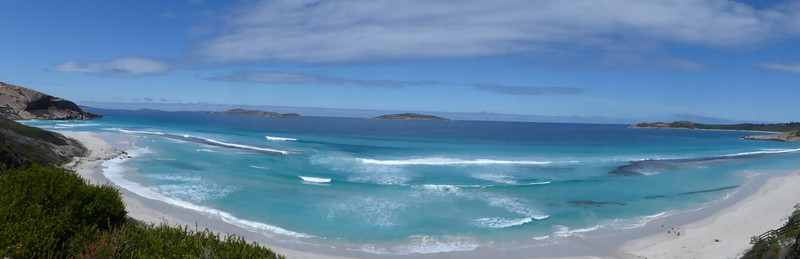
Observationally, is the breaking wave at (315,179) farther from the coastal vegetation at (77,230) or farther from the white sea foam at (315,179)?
the coastal vegetation at (77,230)

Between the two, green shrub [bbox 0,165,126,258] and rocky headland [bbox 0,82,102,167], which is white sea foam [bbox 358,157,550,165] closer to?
rocky headland [bbox 0,82,102,167]

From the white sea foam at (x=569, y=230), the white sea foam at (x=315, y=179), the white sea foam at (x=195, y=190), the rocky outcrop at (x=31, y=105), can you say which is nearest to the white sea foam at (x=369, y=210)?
the white sea foam at (x=315, y=179)

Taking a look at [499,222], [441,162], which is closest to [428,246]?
[499,222]

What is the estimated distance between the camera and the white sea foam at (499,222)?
718 inches

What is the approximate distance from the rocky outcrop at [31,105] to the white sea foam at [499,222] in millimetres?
88399

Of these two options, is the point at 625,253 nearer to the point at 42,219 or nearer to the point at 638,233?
the point at 638,233

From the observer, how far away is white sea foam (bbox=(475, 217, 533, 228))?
59.8 feet

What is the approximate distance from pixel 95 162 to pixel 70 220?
30.1 metres

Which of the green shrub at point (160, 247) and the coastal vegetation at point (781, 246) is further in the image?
the coastal vegetation at point (781, 246)

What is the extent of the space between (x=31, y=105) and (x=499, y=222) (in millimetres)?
99904

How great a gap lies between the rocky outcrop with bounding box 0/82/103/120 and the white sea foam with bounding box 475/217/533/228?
88.4 metres

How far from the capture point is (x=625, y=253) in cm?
1487

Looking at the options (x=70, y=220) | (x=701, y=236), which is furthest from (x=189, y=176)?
(x=701, y=236)

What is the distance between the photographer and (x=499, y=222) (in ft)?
61.4
